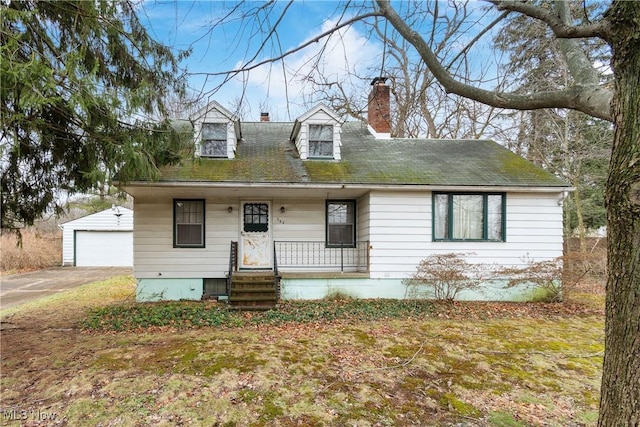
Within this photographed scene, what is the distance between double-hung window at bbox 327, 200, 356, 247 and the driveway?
925cm

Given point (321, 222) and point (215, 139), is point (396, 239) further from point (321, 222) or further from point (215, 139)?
point (215, 139)

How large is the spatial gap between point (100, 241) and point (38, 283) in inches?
252

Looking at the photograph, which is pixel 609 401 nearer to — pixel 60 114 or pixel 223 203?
pixel 60 114

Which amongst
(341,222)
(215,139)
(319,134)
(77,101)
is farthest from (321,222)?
(77,101)

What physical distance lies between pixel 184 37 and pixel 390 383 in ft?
16.9

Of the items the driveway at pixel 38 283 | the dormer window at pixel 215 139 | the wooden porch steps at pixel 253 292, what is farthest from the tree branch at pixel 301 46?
the driveway at pixel 38 283

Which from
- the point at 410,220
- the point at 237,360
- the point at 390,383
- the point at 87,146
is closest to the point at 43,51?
the point at 87,146

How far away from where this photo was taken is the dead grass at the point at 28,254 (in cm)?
1706

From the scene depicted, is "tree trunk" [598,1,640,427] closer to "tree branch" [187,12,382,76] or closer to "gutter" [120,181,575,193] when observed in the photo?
"tree branch" [187,12,382,76]

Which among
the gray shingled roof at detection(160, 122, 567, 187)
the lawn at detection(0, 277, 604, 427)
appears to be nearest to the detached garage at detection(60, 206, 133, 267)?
the gray shingled roof at detection(160, 122, 567, 187)

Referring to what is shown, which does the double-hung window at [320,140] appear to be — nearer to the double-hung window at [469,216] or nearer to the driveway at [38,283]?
the double-hung window at [469,216]

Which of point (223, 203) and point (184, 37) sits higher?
point (184, 37)

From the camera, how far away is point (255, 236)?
939 cm

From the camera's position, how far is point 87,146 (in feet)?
16.9
